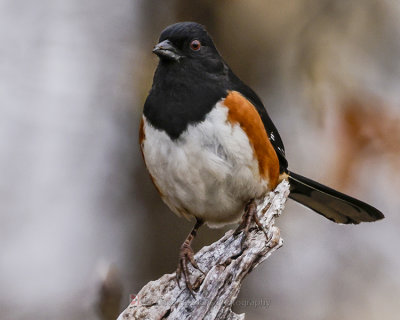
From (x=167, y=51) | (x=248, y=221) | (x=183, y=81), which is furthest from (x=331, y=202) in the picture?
(x=167, y=51)

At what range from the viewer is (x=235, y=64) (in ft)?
14.2

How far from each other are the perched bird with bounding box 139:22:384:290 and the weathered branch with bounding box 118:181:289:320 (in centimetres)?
7

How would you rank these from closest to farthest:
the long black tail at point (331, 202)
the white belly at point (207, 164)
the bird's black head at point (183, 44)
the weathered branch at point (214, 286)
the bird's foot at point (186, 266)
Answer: the weathered branch at point (214, 286) < the bird's foot at point (186, 266) < the white belly at point (207, 164) < the bird's black head at point (183, 44) < the long black tail at point (331, 202)

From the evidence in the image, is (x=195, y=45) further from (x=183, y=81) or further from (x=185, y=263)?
(x=185, y=263)

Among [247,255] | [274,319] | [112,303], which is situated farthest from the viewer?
[274,319]

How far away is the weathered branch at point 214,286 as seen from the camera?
2639mm

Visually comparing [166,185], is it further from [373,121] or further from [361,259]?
[361,259]

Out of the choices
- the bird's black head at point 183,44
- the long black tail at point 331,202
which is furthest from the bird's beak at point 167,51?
the long black tail at point 331,202

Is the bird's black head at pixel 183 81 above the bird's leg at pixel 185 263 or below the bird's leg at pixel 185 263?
above

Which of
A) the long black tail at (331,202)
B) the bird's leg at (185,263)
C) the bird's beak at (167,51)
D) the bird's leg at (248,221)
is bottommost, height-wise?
the bird's leg at (185,263)

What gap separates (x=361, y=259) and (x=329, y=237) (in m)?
0.23

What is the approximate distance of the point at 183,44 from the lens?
3.03 metres

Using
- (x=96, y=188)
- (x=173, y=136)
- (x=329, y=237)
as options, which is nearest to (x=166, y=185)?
(x=173, y=136)

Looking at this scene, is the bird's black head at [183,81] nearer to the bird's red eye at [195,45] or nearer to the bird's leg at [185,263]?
the bird's red eye at [195,45]
